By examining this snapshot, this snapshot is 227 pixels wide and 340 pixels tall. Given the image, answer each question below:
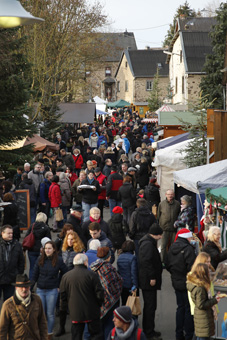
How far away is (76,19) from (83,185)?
2281 cm

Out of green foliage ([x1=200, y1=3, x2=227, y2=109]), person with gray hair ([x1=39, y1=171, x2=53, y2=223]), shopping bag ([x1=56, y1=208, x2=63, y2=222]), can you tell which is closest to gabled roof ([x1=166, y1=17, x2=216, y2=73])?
green foliage ([x1=200, y1=3, x2=227, y2=109])

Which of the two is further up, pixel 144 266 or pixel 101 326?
pixel 144 266

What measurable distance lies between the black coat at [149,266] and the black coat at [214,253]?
0.84 m

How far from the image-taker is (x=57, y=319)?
9.17m

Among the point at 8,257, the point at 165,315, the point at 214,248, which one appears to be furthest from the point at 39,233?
the point at 214,248

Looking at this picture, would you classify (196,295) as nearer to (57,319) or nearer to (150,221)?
(57,319)

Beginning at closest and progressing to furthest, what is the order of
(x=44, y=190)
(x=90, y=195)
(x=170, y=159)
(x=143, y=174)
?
(x=90, y=195)
(x=44, y=190)
(x=170, y=159)
(x=143, y=174)

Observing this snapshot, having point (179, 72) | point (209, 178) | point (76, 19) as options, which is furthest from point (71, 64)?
point (209, 178)

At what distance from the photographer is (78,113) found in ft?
113

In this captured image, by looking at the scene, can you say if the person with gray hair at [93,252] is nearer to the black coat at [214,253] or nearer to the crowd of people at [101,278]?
the crowd of people at [101,278]

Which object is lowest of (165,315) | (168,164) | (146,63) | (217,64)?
(165,315)

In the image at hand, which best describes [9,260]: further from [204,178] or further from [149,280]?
[204,178]

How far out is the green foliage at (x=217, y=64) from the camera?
40.3 m

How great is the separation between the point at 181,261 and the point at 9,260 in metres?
2.43
